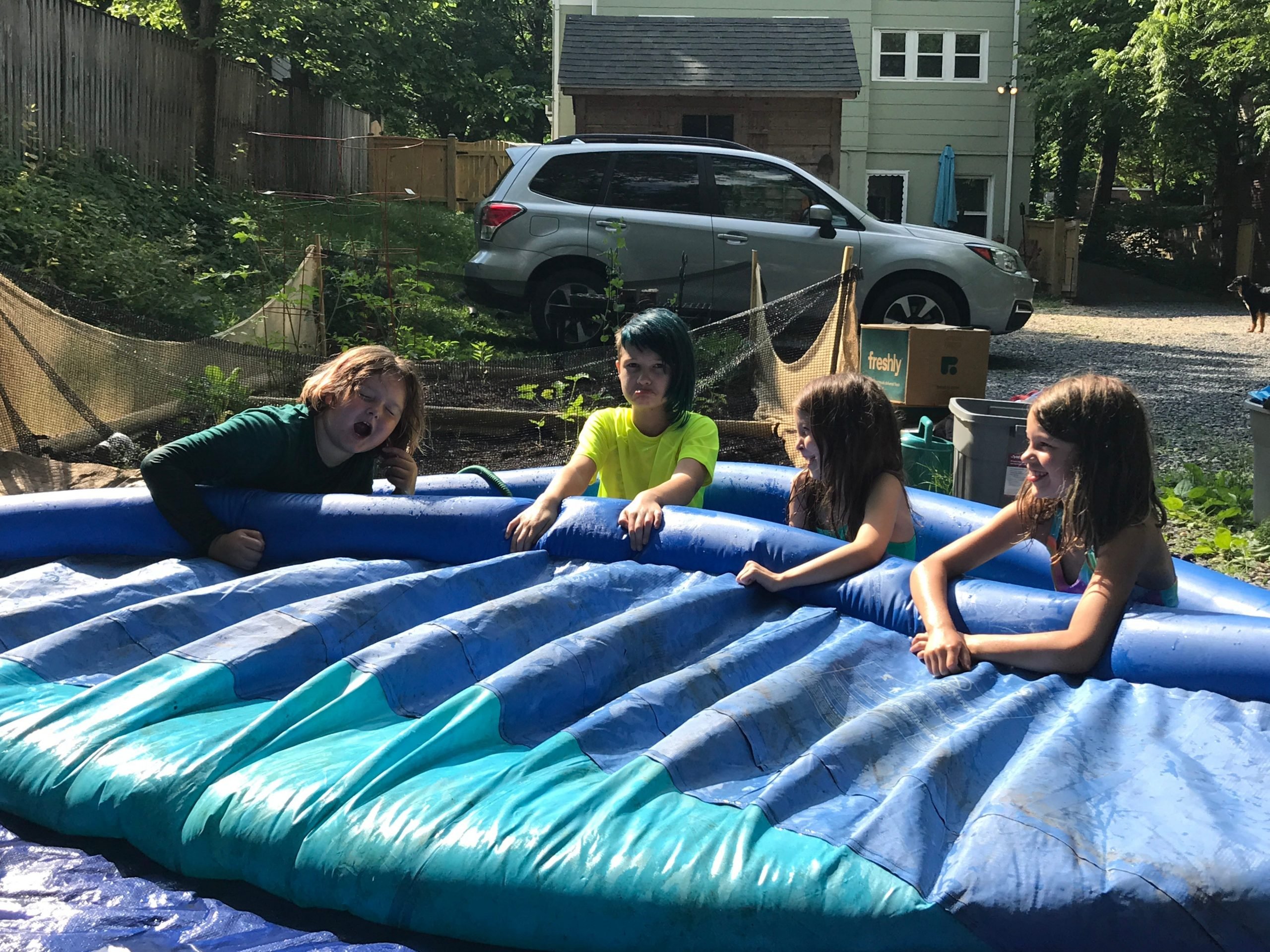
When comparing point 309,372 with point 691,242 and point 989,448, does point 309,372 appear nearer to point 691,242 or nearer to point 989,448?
point 691,242

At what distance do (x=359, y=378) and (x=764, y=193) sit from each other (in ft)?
23.8

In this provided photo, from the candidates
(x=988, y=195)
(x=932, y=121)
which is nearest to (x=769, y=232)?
(x=932, y=121)

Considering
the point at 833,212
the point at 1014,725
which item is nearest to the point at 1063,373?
the point at 833,212

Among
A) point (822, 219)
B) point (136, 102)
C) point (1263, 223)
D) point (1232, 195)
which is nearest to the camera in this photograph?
point (822, 219)

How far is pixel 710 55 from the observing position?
18.4 metres

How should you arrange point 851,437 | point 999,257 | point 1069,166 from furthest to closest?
point 1069,166 < point 999,257 < point 851,437

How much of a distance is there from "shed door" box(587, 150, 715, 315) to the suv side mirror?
2.82ft

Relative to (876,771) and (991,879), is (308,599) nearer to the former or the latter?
(876,771)

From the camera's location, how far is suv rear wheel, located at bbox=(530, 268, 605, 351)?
31.6 feet

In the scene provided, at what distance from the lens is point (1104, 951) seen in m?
1.82

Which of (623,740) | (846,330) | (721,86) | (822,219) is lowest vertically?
(623,740)

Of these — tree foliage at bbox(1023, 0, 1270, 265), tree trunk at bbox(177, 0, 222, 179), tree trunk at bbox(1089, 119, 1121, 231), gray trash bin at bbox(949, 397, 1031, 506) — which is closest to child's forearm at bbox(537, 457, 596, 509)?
gray trash bin at bbox(949, 397, 1031, 506)

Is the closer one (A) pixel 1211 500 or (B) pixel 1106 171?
(A) pixel 1211 500

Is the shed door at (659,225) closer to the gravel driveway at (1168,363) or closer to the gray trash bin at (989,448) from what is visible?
the gravel driveway at (1168,363)
